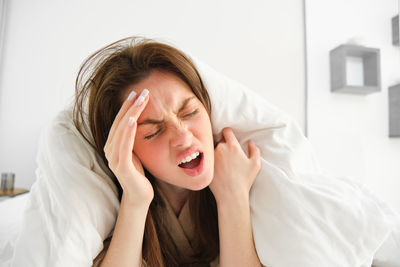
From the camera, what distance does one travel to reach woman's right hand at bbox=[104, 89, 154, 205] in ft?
2.32

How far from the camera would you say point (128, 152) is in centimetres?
71

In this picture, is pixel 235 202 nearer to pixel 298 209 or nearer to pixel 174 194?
pixel 298 209

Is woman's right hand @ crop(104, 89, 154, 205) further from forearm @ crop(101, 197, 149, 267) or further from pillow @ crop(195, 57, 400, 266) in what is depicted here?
pillow @ crop(195, 57, 400, 266)

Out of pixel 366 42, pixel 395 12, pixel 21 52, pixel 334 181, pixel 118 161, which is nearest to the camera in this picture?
pixel 118 161

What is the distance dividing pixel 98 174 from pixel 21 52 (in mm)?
1770

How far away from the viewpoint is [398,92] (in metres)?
2.53

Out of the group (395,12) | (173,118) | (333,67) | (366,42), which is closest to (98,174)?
(173,118)

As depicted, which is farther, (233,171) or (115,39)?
(115,39)

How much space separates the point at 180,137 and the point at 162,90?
0.15 m

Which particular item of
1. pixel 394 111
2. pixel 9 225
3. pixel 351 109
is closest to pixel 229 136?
pixel 9 225

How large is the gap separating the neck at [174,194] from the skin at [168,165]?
0.17 metres

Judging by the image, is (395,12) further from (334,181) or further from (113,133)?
(113,133)

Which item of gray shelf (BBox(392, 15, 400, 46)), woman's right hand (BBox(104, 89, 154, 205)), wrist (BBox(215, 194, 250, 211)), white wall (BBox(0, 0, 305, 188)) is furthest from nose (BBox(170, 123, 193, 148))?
gray shelf (BBox(392, 15, 400, 46))

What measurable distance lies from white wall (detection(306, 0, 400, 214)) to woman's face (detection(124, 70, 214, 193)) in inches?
75.6
